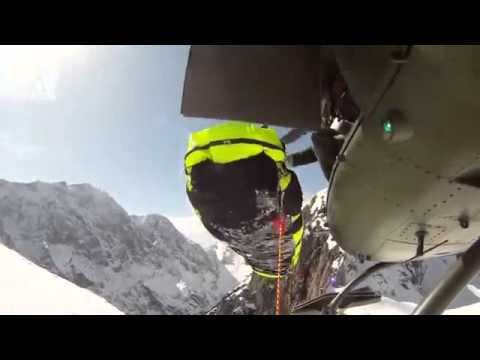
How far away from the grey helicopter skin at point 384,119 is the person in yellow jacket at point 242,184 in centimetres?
26

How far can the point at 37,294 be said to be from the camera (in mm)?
5199

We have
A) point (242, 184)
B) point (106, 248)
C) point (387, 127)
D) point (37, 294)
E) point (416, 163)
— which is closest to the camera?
point (387, 127)

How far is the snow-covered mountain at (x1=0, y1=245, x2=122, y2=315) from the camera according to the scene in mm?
4535

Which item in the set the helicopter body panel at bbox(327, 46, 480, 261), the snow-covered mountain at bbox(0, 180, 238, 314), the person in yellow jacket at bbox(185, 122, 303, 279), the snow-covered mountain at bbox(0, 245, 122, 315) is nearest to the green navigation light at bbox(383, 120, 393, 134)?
the helicopter body panel at bbox(327, 46, 480, 261)

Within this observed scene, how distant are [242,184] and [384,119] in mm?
1654

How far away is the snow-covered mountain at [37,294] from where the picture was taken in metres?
4.54

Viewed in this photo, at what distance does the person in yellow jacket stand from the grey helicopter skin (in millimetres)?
258

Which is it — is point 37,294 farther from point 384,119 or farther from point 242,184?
point 384,119

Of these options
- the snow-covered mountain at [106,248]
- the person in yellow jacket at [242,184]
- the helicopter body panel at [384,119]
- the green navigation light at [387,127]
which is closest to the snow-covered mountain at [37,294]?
the person in yellow jacket at [242,184]

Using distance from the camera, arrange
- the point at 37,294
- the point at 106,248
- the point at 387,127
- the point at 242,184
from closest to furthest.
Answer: the point at 387,127
the point at 242,184
the point at 37,294
the point at 106,248

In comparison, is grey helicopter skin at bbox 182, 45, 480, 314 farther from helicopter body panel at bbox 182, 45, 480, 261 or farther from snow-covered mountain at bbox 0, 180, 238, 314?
snow-covered mountain at bbox 0, 180, 238, 314

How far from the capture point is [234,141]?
3553 mm

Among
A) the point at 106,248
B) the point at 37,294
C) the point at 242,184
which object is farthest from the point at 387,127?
the point at 106,248
